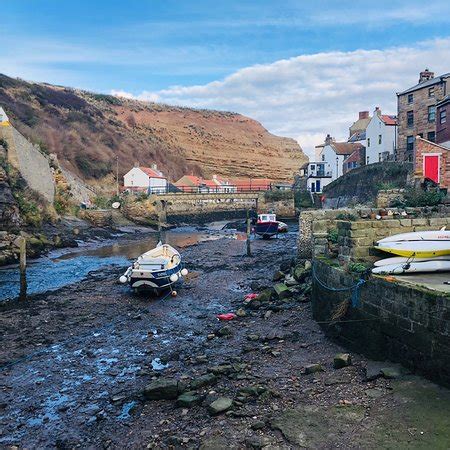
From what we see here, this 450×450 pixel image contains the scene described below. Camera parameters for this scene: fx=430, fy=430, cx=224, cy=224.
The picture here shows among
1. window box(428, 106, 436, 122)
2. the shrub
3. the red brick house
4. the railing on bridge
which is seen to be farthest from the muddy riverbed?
the railing on bridge

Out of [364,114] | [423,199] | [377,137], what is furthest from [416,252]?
[364,114]

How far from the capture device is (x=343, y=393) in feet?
Answer: 24.6

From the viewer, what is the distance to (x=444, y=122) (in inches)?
1077

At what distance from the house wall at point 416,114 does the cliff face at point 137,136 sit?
38.8 m

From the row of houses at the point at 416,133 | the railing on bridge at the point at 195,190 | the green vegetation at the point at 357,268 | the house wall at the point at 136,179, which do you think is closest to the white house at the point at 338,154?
the row of houses at the point at 416,133

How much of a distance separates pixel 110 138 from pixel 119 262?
187 feet

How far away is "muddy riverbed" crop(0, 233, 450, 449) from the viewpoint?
655cm

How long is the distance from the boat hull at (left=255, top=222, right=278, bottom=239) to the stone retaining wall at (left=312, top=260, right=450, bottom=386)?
29738mm

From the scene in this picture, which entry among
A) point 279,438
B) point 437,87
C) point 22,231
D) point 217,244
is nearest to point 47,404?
point 279,438

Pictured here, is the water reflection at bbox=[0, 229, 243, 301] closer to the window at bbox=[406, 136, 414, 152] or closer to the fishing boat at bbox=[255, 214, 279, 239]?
the fishing boat at bbox=[255, 214, 279, 239]

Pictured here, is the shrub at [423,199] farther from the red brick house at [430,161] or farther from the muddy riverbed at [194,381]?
the muddy riverbed at [194,381]

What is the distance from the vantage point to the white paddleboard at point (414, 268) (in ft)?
30.0

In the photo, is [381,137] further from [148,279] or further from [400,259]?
[400,259]

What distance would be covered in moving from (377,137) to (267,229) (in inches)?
706
